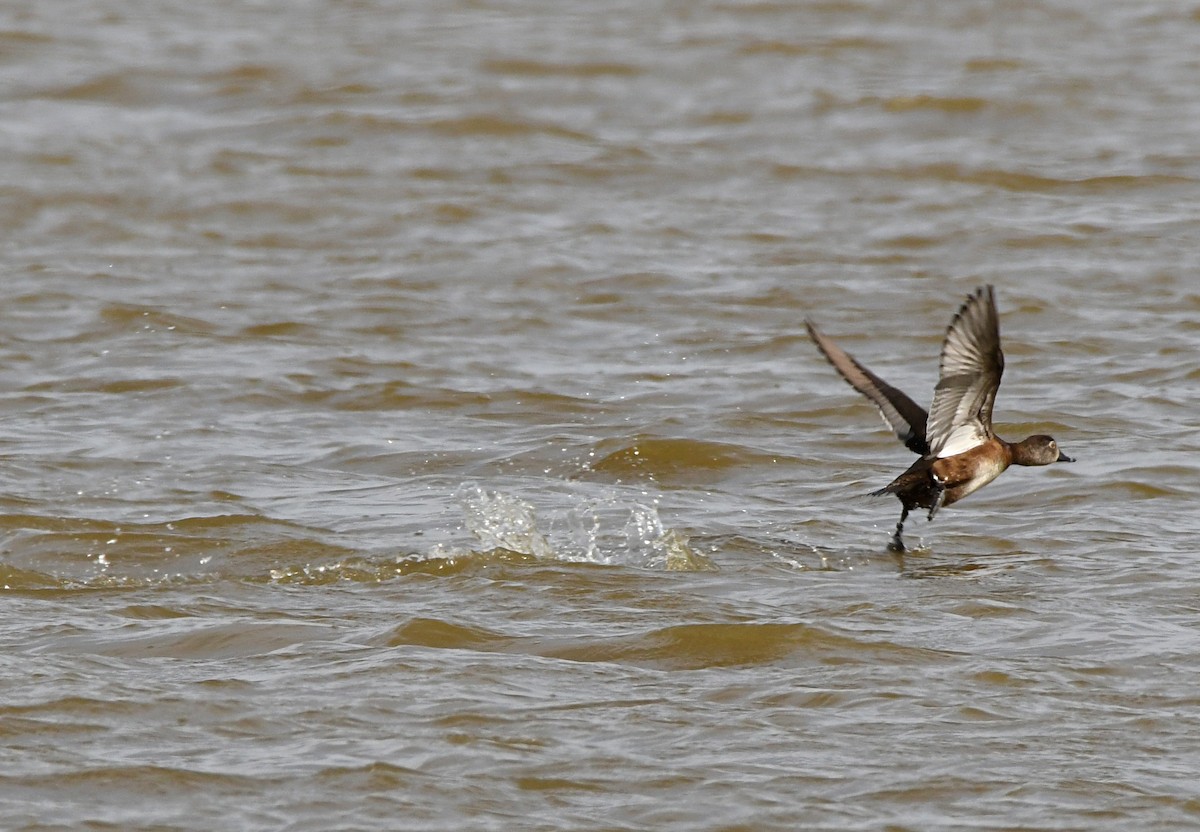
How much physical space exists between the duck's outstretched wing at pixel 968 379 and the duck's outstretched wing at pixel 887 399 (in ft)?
0.36

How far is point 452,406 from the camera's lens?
10.4 metres

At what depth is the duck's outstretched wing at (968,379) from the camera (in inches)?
277

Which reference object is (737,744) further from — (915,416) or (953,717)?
(915,416)

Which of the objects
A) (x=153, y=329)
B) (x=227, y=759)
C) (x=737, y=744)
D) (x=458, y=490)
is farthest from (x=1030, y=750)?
(x=153, y=329)

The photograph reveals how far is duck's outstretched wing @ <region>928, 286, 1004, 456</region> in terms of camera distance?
7.05 meters

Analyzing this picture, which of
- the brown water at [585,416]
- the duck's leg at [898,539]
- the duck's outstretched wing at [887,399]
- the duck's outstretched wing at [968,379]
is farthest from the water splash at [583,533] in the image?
the duck's outstretched wing at [968,379]

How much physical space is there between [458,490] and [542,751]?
3.28 m

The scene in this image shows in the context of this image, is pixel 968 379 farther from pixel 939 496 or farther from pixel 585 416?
pixel 585 416

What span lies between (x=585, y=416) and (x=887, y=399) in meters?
2.59


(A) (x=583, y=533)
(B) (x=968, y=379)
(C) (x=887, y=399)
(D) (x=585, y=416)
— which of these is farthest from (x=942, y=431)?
(D) (x=585, y=416)

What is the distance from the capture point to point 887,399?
25.8ft

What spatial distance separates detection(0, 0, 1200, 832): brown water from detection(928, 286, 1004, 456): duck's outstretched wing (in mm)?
510

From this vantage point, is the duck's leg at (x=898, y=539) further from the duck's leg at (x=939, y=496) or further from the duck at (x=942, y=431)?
the duck's leg at (x=939, y=496)

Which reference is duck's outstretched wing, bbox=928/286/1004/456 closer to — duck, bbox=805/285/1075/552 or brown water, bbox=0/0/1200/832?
duck, bbox=805/285/1075/552
